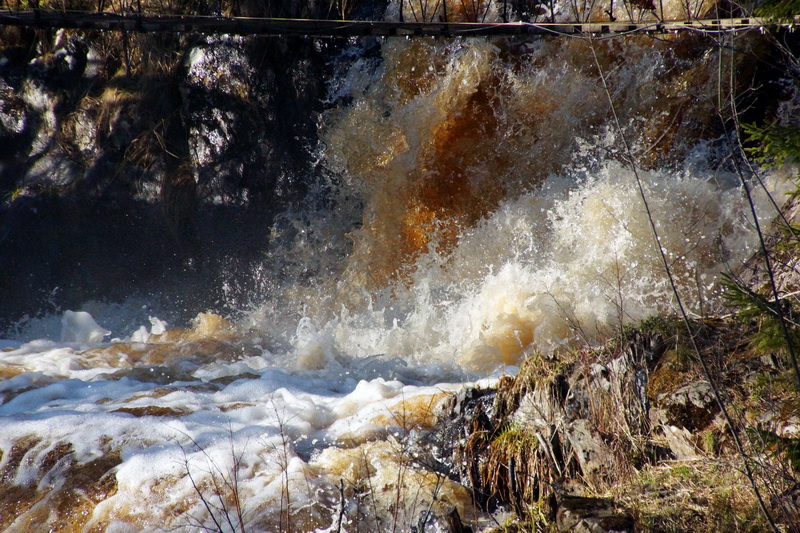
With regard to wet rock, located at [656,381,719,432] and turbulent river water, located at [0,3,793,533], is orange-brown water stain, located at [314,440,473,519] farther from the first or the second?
wet rock, located at [656,381,719,432]

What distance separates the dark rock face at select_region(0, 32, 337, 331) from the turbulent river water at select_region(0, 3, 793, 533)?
0.40 meters

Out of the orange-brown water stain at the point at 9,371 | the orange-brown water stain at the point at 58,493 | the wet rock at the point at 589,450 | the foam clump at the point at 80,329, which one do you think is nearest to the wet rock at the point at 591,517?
the wet rock at the point at 589,450

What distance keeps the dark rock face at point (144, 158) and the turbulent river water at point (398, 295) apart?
0.40 m

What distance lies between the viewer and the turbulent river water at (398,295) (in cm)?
326

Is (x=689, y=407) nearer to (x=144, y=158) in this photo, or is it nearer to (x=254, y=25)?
(x=254, y=25)

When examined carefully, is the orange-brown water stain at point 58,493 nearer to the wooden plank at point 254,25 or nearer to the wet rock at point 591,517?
the wet rock at point 591,517

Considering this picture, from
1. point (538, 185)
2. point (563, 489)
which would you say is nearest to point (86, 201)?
point (538, 185)

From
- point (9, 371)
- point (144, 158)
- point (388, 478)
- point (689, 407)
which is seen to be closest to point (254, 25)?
point (144, 158)

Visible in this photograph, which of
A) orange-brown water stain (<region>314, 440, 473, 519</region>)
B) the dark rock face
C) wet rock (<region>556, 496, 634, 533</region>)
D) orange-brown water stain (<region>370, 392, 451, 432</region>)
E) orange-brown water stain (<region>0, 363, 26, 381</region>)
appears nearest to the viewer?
wet rock (<region>556, 496, 634, 533</region>)

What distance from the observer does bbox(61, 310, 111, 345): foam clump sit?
7.62 metres

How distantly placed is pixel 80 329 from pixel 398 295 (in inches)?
184

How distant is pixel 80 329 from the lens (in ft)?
25.5

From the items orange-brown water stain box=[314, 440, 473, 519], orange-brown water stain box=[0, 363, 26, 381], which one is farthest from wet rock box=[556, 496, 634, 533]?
orange-brown water stain box=[0, 363, 26, 381]

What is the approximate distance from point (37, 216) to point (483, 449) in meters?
7.60
